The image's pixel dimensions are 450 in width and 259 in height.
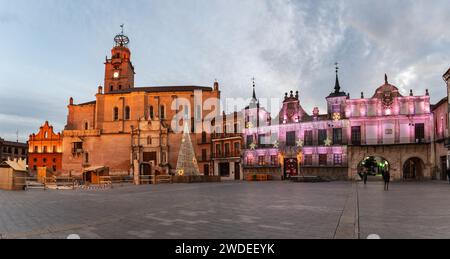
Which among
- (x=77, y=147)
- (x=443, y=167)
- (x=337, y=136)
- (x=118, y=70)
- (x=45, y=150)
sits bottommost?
(x=443, y=167)

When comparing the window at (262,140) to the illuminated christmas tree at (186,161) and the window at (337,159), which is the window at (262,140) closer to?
the window at (337,159)

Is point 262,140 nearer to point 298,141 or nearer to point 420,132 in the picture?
point 298,141

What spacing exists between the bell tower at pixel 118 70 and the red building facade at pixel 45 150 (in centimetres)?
1640

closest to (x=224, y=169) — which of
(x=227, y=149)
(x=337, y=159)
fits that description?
(x=227, y=149)

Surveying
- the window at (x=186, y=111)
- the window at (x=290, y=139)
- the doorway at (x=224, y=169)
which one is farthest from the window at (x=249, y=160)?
the window at (x=186, y=111)

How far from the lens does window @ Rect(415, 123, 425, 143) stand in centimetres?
4278

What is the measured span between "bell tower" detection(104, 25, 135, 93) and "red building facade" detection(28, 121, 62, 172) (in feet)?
53.8

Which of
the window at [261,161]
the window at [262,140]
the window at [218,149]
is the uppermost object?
the window at [262,140]

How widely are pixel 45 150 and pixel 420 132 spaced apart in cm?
7595

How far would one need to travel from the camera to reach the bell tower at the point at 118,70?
275ft

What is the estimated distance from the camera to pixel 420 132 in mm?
43062

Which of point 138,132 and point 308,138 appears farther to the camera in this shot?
point 138,132
